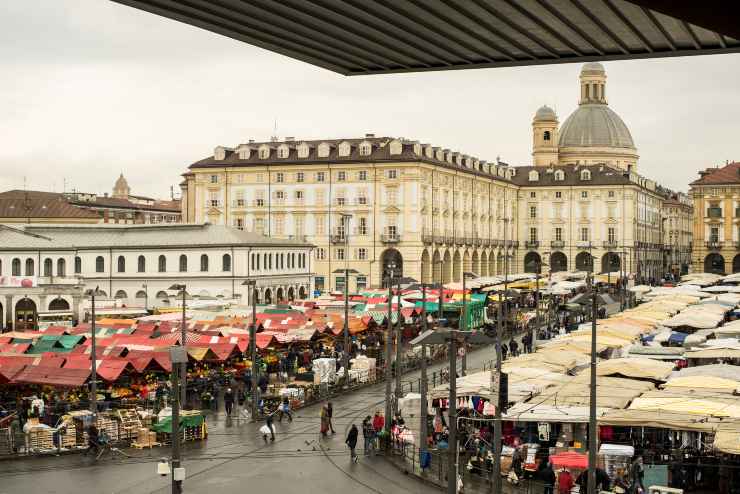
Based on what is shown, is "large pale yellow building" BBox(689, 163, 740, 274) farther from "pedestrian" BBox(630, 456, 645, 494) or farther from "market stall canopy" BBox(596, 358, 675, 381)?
"pedestrian" BBox(630, 456, 645, 494)

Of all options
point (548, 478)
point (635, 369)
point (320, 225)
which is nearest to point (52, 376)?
point (548, 478)

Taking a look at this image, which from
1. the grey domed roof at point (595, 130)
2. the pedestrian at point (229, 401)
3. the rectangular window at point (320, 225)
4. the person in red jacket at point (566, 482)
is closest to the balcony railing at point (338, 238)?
the rectangular window at point (320, 225)

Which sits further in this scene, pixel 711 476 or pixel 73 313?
pixel 73 313

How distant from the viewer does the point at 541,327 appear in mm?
67312

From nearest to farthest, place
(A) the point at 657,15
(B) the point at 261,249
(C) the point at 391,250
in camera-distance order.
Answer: (A) the point at 657,15, (B) the point at 261,249, (C) the point at 391,250

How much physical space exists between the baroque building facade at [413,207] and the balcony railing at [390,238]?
11cm

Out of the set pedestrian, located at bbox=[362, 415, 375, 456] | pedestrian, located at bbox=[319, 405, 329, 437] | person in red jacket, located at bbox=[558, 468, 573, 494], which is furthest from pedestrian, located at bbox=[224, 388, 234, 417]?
person in red jacket, located at bbox=[558, 468, 573, 494]

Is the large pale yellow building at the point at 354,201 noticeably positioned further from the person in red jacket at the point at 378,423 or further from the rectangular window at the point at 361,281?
the person in red jacket at the point at 378,423

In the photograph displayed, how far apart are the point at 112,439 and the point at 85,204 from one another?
132m

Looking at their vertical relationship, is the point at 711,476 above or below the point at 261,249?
below

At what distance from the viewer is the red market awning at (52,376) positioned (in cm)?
3544

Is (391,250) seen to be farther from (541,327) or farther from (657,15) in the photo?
(657,15)

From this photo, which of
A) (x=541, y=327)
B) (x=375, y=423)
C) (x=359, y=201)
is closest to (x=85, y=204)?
(x=359, y=201)

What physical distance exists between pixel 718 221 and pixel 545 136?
132 ft
